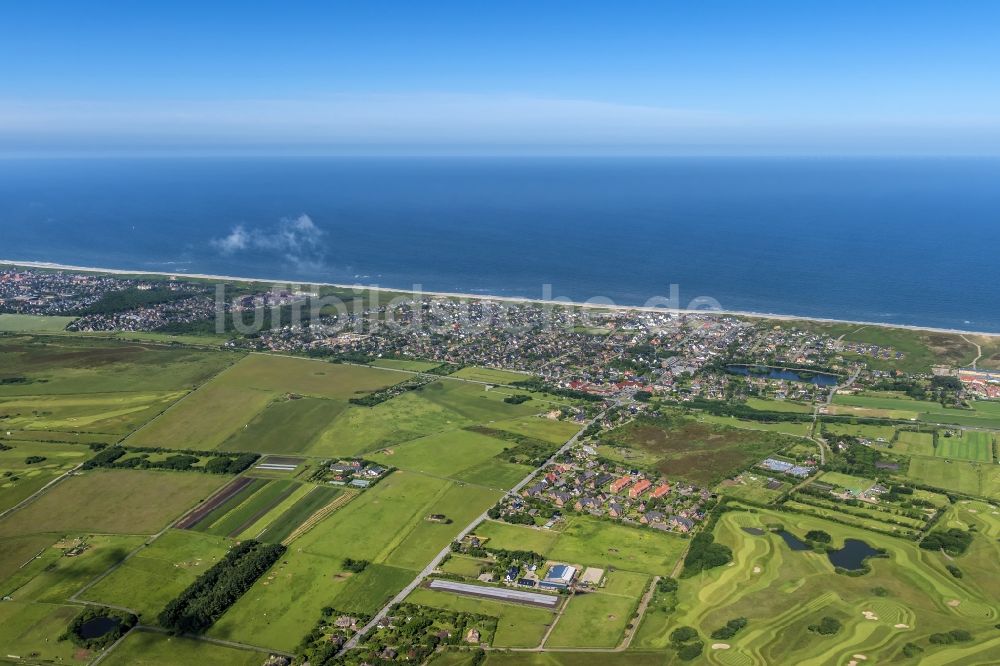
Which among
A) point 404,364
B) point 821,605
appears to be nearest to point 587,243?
point 404,364

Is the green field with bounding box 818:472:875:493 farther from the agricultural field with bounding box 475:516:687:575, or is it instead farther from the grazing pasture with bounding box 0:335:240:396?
the grazing pasture with bounding box 0:335:240:396

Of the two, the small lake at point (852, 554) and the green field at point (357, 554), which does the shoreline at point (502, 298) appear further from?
the green field at point (357, 554)

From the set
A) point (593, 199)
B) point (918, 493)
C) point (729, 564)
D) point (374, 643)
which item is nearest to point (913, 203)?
point (593, 199)

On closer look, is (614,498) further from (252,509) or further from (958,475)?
(958,475)

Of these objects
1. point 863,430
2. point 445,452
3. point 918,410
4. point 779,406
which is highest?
point 918,410

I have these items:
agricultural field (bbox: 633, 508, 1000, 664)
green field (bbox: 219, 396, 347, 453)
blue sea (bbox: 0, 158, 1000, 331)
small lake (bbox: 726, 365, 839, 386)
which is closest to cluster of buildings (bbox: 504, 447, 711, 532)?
agricultural field (bbox: 633, 508, 1000, 664)

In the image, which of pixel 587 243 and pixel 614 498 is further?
pixel 587 243

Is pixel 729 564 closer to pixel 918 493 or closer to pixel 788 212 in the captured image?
pixel 918 493
